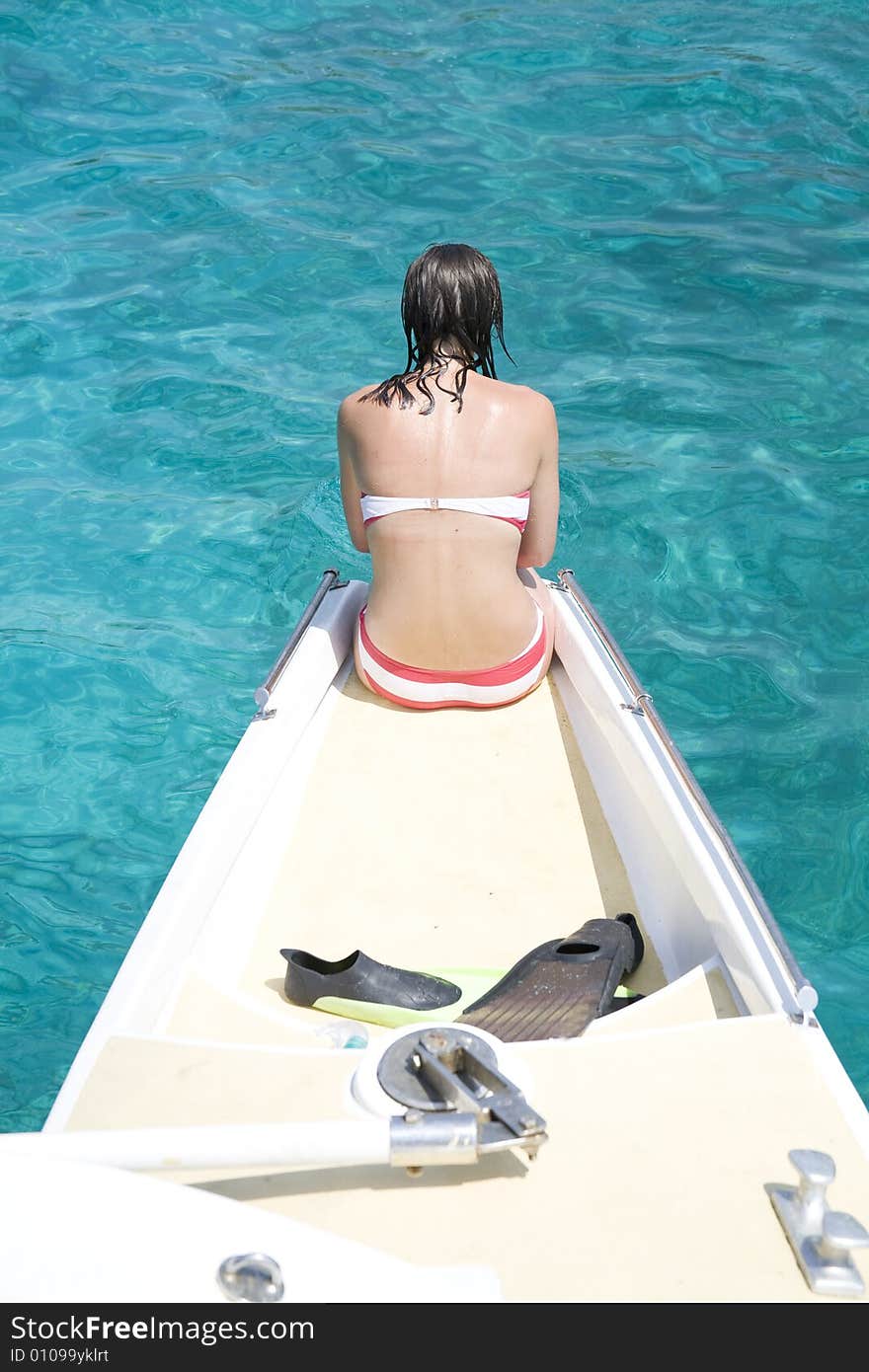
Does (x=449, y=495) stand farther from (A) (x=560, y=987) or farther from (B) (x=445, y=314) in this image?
(A) (x=560, y=987)

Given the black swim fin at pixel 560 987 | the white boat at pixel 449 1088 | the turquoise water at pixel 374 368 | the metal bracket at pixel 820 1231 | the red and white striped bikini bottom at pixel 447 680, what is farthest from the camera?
the turquoise water at pixel 374 368

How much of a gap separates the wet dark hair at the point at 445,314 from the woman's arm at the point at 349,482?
95mm

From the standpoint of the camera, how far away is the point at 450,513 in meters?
3.49

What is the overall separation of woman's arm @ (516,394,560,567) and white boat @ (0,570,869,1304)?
2.14 ft

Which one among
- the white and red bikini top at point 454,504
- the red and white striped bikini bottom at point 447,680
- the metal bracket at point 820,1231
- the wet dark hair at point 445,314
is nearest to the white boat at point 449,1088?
the metal bracket at point 820,1231

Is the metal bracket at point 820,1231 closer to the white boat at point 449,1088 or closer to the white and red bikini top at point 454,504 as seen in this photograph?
the white boat at point 449,1088

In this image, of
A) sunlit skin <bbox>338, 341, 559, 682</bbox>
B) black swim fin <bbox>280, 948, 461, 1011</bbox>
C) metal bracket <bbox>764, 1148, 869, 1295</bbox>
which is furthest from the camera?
sunlit skin <bbox>338, 341, 559, 682</bbox>

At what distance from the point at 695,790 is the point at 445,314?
1.40 meters

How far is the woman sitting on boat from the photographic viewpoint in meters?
3.42

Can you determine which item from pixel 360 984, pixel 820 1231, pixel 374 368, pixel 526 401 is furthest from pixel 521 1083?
pixel 374 368

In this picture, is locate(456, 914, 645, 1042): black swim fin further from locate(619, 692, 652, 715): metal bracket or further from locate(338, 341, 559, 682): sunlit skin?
locate(338, 341, 559, 682): sunlit skin

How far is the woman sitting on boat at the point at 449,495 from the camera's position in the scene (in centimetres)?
342

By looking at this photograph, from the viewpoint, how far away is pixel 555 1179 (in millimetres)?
1811

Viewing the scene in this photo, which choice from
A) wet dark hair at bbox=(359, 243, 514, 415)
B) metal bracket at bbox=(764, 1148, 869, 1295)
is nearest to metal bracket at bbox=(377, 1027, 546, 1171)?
metal bracket at bbox=(764, 1148, 869, 1295)
